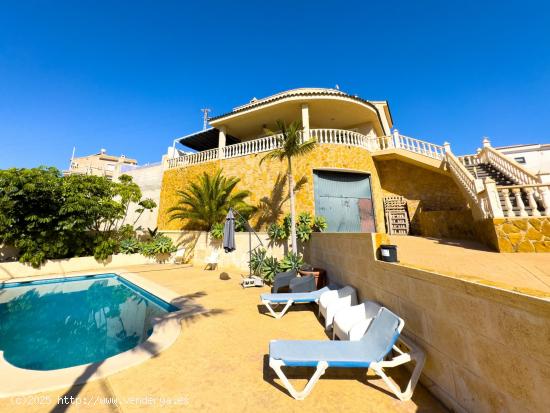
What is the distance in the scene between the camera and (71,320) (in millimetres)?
5961

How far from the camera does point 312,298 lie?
546cm

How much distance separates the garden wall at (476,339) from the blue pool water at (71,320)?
542 centimetres

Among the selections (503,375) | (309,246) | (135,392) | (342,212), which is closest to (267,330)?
(135,392)

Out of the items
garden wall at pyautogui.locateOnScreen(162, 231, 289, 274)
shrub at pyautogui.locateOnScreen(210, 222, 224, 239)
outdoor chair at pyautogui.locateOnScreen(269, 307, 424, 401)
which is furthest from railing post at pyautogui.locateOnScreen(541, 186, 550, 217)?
shrub at pyautogui.locateOnScreen(210, 222, 224, 239)

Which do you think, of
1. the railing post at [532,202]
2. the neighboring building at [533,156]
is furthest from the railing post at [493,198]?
the neighboring building at [533,156]

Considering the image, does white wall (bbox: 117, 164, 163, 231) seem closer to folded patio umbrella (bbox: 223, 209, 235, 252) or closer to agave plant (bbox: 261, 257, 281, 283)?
folded patio umbrella (bbox: 223, 209, 235, 252)

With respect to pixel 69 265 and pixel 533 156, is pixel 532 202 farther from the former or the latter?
pixel 533 156

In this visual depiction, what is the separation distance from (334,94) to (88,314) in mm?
14005

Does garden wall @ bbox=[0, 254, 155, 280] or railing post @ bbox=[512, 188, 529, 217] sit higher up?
railing post @ bbox=[512, 188, 529, 217]

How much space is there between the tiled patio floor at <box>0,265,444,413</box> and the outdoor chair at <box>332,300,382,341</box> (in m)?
0.50

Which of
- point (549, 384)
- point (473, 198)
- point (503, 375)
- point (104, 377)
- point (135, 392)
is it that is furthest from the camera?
point (473, 198)

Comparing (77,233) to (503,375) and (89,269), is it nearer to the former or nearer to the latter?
(89,269)

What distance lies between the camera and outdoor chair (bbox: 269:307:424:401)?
2766 mm

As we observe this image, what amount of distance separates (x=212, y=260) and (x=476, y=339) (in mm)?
10657
